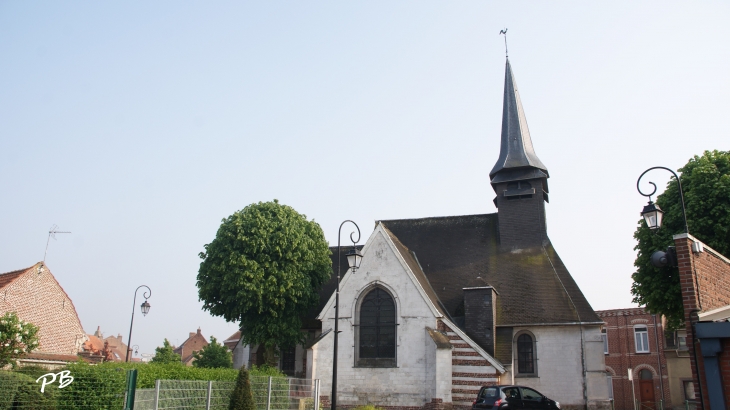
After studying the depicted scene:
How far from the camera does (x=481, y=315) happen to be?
23.9m

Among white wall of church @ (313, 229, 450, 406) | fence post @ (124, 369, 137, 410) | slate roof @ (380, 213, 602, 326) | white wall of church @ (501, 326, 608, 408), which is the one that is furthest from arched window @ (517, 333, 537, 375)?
fence post @ (124, 369, 137, 410)

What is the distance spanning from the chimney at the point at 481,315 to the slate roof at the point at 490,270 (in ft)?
3.11

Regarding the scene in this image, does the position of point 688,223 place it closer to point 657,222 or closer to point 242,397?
point 657,222

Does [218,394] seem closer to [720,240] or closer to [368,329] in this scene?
→ [368,329]

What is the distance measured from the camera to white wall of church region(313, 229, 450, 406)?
2241cm

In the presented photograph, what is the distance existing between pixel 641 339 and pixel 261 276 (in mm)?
28701

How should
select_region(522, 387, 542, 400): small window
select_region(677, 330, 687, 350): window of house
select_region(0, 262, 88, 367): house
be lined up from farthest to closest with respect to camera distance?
select_region(677, 330, 687, 350): window of house, select_region(0, 262, 88, 367): house, select_region(522, 387, 542, 400): small window

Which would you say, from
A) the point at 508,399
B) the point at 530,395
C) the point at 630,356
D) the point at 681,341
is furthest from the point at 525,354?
the point at 630,356

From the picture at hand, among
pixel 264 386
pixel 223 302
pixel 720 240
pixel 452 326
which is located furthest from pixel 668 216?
pixel 223 302

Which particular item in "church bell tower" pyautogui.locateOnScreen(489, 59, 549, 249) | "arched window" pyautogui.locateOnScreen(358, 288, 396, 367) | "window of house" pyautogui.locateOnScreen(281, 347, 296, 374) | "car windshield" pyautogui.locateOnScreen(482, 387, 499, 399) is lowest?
"car windshield" pyautogui.locateOnScreen(482, 387, 499, 399)

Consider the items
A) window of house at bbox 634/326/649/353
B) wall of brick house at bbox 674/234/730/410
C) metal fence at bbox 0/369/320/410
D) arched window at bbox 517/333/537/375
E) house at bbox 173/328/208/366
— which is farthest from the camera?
house at bbox 173/328/208/366

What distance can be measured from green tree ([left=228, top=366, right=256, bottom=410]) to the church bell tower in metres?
16.1

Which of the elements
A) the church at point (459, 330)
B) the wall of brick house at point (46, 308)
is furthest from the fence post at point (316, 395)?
the wall of brick house at point (46, 308)

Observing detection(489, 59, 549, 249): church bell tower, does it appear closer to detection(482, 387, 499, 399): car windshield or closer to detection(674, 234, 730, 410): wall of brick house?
detection(482, 387, 499, 399): car windshield
